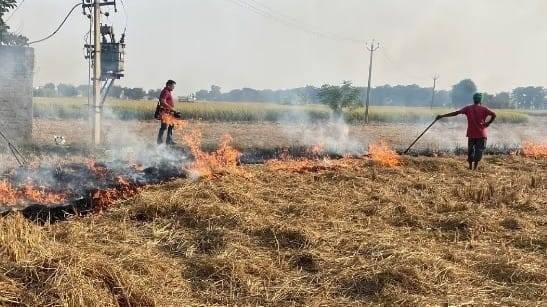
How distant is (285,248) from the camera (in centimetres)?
504

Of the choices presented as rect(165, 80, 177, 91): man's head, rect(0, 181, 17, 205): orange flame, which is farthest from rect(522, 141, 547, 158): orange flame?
rect(0, 181, 17, 205): orange flame

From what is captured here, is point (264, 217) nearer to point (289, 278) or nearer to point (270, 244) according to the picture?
point (270, 244)

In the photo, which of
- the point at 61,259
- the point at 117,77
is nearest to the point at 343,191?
the point at 61,259

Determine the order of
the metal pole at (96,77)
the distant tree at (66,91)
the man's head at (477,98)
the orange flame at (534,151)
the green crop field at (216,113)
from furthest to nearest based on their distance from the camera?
1. the distant tree at (66,91)
2. the green crop field at (216,113)
3. the orange flame at (534,151)
4. the metal pole at (96,77)
5. the man's head at (477,98)

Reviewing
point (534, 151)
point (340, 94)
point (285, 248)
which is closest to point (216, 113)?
point (340, 94)

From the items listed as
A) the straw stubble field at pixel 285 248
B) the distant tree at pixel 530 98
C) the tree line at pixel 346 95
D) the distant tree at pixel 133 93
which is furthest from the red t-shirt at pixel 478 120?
the distant tree at pixel 530 98

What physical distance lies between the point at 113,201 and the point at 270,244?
2.48 meters

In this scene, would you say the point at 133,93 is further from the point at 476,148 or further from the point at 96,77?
the point at 476,148

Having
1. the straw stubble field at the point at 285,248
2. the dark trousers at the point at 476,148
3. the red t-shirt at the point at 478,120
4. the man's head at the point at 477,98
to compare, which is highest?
the man's head at the point at 477,98

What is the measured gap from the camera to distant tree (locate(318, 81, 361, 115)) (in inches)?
1275

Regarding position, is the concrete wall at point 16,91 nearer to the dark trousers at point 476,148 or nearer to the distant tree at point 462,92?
the dark trousers at point 476,148

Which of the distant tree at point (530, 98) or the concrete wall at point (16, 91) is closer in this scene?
the concrete wall at point (16, 91)

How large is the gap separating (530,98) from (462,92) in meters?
37.6

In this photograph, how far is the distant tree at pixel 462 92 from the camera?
71.1 m
